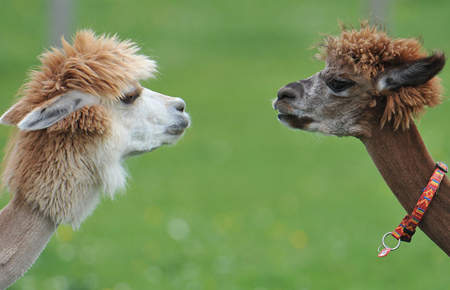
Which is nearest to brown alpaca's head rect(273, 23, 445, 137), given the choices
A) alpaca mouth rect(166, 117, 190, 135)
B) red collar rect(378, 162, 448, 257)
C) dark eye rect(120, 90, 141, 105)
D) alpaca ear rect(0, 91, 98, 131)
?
red collar rect(378, 162, 448, 257)

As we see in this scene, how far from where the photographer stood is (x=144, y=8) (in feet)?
68.6

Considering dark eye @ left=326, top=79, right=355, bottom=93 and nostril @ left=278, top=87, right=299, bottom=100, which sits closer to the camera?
dark eye @ left=326, top=79, right=355, bottom=93

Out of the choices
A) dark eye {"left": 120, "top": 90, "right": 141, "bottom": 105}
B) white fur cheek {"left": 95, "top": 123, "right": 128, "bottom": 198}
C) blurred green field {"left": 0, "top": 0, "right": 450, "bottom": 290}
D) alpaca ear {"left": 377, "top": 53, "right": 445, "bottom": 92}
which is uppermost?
alpaca ear {"left": 377, "top": 53, "right": 445, "bottom": 92}

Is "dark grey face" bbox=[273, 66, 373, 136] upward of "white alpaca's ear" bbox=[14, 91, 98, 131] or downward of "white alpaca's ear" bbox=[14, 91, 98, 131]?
downward

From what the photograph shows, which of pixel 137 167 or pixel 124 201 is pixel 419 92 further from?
pixel 137 167

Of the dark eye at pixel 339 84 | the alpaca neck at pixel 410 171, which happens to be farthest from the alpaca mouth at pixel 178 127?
the alpaca neck at pixel 410 171

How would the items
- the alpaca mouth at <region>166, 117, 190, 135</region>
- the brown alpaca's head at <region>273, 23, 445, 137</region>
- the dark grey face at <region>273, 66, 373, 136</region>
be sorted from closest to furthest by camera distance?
the brown alpaca's head at <region>273, 23, 445, 137</region> → the dark grey face at <region>273, 66, 373, 136</region> → the alpaca mouth at <region>166, 117, 190, 135</region>

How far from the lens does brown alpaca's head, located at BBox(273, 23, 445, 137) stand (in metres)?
3.63

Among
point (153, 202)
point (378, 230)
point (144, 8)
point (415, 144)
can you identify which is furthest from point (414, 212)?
point (144, 8)

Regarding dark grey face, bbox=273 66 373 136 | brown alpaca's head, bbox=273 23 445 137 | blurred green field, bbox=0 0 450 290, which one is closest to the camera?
brown alpaca's head, bbox=273 23 445 137

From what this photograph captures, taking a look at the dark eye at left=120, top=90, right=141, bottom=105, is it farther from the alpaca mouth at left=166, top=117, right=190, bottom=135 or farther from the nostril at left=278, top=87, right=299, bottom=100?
the nostril at left=278, top=87, right=299, bottom=100

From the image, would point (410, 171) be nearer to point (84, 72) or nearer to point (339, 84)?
point (339, 84)

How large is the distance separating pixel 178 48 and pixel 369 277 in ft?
41.0

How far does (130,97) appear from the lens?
392 cm
